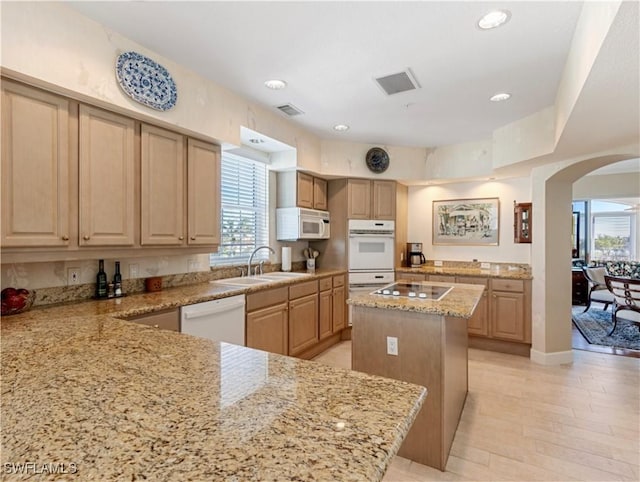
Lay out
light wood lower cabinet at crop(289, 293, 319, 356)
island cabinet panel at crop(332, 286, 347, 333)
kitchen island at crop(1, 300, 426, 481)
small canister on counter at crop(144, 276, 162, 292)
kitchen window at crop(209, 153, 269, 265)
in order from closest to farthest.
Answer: kitchen island at crop(1, 300, 426, 481), small canister on counter at crop(144, 276, 162, 292), light wood lower cabinet at crop(289, 293, 319, 356), kitchen window at crop(209, 153, 269, 265), island cabinet panel at crop(332, 286, 347, 333)

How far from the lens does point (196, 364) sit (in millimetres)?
1033

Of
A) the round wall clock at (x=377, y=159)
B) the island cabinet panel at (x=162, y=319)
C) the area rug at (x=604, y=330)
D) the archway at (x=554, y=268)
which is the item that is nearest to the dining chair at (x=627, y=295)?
the area rug at (x=604, y=330)

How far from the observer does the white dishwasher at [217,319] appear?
2.23 meters

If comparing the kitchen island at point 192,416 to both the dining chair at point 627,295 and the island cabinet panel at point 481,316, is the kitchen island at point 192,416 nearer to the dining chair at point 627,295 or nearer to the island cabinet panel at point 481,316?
the island cabinet panel at point 481,316

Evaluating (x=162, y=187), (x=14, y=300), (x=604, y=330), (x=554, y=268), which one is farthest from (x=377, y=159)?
(x=604, y=330)

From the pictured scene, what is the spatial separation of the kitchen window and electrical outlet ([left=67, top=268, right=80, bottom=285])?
1.19m

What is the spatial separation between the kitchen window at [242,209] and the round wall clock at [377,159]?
145 centimetres

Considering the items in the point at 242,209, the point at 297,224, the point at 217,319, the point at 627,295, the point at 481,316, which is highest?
the point at 242,209

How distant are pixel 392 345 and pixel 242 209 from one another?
232 cm

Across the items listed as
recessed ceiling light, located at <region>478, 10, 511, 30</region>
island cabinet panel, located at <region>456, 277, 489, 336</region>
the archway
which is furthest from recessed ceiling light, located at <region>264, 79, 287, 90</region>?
island cabinet panel, located at <region>456, 277, 489, 336</region>

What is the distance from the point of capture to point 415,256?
16.0 ft

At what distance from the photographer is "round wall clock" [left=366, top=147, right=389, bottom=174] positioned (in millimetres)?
4449

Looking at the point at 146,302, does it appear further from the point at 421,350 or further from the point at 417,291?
the point at 417,291

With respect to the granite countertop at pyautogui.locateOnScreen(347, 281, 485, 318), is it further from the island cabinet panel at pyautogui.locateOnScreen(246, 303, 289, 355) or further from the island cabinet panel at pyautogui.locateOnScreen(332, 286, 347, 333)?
the island cabinet panel at pyautogui.locateOnScreen(332, 286, 347, 333)
